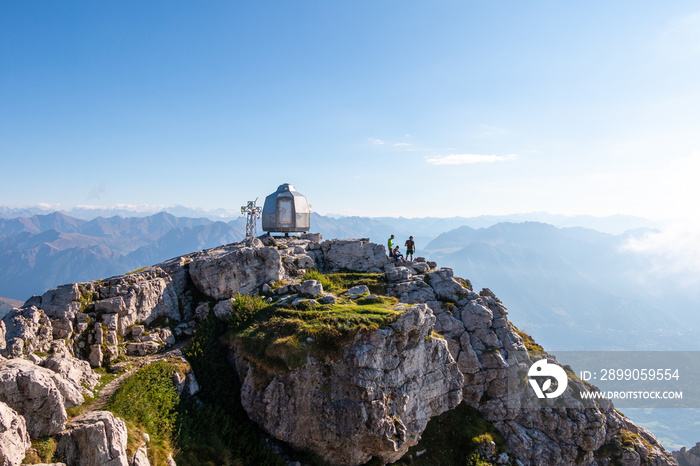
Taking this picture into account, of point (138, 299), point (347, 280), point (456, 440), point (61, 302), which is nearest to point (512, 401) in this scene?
point (456, 440)

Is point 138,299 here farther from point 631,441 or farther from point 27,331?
point 631,441

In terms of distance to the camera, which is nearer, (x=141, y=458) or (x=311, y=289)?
(x=141, y=458)

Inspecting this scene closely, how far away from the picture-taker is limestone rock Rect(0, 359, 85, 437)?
42.7 feet

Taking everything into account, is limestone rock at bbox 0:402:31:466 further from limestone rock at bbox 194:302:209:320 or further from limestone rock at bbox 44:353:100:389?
limestone rock at bbox 194:302:209:320

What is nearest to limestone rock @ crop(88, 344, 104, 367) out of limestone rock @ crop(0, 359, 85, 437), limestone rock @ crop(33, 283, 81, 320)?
limestone rock @ crop(33, 283, 81, 320)

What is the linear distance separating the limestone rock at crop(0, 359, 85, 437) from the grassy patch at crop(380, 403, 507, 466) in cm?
1902

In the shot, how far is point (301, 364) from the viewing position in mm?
19828

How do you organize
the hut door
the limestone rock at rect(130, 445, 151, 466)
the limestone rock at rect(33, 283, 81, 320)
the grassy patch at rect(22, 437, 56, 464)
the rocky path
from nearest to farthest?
the grassy patch at rect(22, 437, 56, 464) < the limestone rock at rect(130, 445, 151, 466) < the rocky path < the limestone rock at rect(33, 283, 81, 320) < the hut door

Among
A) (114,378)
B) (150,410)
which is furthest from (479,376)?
(114,378)

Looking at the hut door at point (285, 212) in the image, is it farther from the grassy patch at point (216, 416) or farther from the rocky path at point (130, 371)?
the rocky path at point (130, 371)

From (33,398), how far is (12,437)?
73.6 inches

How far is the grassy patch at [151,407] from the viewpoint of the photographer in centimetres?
1577

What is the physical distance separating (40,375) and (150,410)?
5300 millimetres

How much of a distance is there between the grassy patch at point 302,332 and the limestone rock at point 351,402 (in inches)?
23.2
